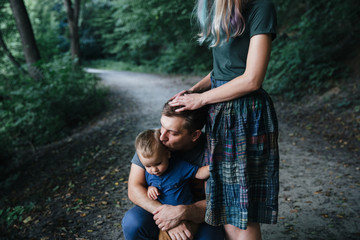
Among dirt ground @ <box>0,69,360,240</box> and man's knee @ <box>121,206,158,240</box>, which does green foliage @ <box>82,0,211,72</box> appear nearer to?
man's knee @ <box>121,206,158,240</box>

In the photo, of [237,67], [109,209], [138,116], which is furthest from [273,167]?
[138,116]

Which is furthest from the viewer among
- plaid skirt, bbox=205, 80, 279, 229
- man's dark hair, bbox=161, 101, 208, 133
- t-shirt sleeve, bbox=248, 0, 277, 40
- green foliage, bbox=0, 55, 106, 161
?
green foliage, bbox=0, 55, 106, 161

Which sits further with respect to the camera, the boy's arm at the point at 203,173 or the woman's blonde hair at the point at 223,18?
the boy's arm at the point at 203,173

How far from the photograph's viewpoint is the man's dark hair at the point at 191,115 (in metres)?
1.71

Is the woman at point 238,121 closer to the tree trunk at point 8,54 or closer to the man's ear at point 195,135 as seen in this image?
the man's ear at point 195,135

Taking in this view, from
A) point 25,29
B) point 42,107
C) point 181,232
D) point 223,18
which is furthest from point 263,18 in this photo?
point 25,29

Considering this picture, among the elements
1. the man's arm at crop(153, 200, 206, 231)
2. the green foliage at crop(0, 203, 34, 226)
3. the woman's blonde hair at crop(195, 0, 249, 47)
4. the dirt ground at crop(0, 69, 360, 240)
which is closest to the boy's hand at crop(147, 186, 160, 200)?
the man's arm at crop(153, 200, 206, 231)

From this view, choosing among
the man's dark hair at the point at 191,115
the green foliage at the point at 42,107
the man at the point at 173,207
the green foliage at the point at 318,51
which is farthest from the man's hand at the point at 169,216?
the green foliage at the point at 318,51

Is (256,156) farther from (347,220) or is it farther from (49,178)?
(49,178)

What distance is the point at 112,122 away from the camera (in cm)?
734

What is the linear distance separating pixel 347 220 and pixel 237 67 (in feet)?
8.20

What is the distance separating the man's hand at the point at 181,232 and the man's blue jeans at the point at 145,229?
0.42 feet

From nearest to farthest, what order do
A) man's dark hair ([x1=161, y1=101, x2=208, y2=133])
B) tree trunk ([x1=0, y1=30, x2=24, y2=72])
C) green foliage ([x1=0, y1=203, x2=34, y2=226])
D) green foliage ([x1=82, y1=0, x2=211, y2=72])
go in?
man's dark hair ([x1=161, y1=101, x2=208, y2=133]), green foliage ([x1=0, y1=203, x2=34, y2=226]), tree trunk ([x1=0, y1=30, x2=24, y2=72]), green foliage ([x1=82, y1=0, x2=211, y2=72])

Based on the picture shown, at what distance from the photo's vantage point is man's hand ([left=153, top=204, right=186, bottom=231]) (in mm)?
1717
